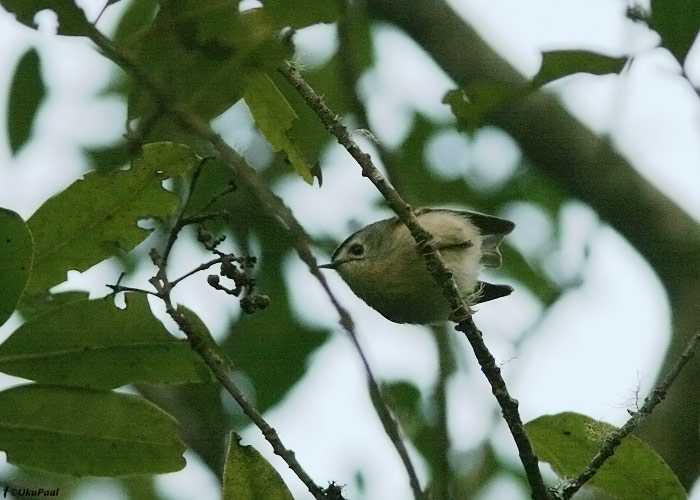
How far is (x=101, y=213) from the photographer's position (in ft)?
6.70

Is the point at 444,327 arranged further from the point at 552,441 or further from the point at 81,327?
the point at 81,327

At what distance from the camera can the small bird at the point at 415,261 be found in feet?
10.5

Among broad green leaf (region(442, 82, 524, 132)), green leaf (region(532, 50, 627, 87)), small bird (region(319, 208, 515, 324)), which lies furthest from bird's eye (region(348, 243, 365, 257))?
green leaf (region(532, 50, 627, 87))

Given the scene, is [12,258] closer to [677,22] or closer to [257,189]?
[257,189]

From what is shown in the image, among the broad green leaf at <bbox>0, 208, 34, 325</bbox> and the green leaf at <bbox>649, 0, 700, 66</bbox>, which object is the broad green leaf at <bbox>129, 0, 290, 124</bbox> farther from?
the green leaf at <bbox>649, 0, 700, 66</bbox>

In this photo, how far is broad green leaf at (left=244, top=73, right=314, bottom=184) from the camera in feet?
6.55

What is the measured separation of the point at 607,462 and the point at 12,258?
1214mm

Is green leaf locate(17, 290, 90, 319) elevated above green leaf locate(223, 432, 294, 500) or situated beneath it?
elevated above

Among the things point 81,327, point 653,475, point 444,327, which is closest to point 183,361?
point 81,327

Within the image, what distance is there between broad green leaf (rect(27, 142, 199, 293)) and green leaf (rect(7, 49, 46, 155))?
417 millimetres

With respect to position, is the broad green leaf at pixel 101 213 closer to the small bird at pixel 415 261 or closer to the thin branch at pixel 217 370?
the thin branch at pixel 217 370

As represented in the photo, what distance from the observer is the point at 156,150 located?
204 cm

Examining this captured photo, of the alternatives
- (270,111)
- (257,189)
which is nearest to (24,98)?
(257,189)

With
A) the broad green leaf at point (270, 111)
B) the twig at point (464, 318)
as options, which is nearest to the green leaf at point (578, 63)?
the twig at point (464, 318)
